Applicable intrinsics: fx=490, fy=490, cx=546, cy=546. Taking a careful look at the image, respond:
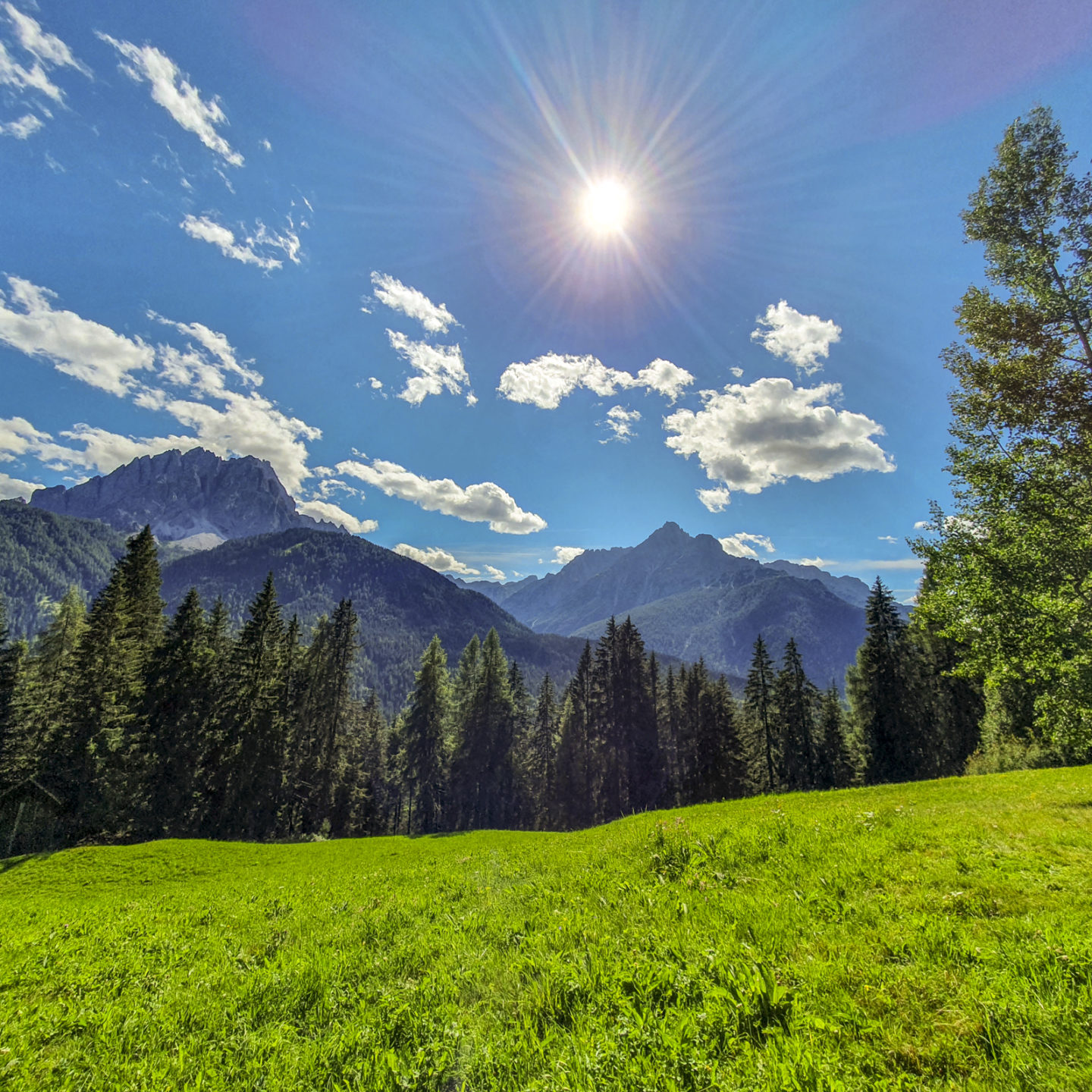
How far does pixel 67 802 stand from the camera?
33.2 meters

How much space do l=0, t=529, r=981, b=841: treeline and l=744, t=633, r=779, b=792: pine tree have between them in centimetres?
24

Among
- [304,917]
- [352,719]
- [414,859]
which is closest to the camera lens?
[304,917]

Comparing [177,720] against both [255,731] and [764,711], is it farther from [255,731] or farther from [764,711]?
[764,711]

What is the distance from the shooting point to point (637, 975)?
4.84 meters

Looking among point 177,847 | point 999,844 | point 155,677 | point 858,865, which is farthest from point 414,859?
point 155,677

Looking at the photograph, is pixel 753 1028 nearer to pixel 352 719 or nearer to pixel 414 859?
pixel 414 859

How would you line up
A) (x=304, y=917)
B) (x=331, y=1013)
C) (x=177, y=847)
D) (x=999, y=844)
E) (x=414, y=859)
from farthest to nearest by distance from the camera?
(x=177, y=847) → (x=414, y=859) → (x=304, y=917) → (x=999, y=844) → (x=331, y=1013)

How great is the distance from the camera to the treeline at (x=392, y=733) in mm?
35656

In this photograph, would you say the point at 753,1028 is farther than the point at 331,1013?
No

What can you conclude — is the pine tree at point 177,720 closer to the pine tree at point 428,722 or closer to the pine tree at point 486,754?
the pine tree at point 428,722

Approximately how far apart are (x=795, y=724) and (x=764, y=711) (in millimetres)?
3190

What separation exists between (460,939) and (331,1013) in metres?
1.98

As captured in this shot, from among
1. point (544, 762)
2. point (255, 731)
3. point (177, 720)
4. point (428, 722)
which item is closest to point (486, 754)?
point (428, 722)

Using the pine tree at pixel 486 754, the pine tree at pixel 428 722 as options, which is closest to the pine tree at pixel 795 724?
the pine tree at pixel 486 754
